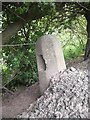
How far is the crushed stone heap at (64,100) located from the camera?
2675 mm

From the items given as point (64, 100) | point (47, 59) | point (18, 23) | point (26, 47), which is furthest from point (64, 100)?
point (26, 47)

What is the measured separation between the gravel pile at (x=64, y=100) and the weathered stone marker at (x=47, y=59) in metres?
0.11

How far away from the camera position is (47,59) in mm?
3438

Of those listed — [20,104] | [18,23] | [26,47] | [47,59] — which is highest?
[18,23]

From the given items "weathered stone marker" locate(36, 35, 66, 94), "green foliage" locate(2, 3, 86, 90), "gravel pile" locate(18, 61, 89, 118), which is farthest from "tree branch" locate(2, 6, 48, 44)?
"gravel pile" locate(18, 61, 89, 118)

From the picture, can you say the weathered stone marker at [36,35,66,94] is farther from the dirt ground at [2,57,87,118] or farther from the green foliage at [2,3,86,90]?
the green foliage at [2,3,86,90]

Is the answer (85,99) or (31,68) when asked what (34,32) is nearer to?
(31,68)

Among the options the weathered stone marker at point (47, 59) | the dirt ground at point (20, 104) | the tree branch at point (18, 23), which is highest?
the tree branch at point (18, 23)

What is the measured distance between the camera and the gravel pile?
2.68 m

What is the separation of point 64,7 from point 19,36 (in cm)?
95

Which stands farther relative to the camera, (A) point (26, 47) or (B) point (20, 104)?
(A) point (26, 47)

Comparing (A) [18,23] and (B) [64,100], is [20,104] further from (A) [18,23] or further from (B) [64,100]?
(A) [18,23]

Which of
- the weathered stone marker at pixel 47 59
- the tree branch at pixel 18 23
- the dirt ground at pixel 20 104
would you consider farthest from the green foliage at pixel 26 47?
the dirt ground at pixel 20 104

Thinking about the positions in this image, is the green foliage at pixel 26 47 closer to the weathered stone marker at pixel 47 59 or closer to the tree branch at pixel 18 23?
the tree branch at pixel 18 23
